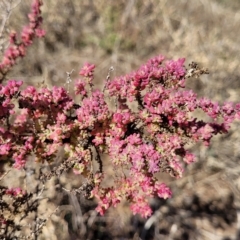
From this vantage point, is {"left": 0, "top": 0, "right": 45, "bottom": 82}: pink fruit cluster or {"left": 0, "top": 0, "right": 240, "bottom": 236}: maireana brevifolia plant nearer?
{"left": 0, "top": 0, "right": 240, "bottom": 236}: maireana brevifolia plant

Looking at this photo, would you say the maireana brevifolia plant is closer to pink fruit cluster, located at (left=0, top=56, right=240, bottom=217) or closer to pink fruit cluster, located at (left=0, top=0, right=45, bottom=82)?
pink fruit cluster, located at (left=0, top=56, right=240, bottom=217)

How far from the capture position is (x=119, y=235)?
Result: 3895 mm

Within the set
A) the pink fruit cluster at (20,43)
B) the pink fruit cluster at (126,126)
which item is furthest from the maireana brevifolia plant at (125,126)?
the pink fruit cluster at (20,43)

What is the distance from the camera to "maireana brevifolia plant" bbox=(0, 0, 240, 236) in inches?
74.7

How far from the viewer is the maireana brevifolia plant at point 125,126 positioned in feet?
6.23

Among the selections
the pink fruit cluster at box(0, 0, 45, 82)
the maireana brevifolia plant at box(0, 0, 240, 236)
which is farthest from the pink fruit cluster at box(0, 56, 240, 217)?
the pink fruit cluster at box(0, 0, 45, 82)

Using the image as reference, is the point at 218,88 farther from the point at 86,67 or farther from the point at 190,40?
the point at 86,67

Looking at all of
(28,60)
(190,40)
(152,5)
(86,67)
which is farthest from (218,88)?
(86,67)

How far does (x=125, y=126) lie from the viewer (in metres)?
2.00

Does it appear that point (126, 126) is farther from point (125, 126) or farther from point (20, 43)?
point (20, 43)

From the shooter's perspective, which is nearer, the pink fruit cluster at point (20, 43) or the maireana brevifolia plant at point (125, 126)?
the maireana brevifolia plant at point (125, 126)

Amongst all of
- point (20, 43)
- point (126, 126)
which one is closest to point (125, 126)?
point (126, 126)

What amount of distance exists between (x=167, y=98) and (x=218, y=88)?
3.03m

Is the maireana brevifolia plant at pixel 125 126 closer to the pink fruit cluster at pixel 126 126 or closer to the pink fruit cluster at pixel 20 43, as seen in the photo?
the pink fruit cluster at pixel 126 126
